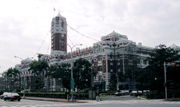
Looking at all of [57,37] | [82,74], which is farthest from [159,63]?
[57,37]

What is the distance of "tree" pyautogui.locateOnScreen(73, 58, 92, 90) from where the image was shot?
81.9 m

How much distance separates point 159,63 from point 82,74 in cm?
3282

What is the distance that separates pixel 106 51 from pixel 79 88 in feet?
123

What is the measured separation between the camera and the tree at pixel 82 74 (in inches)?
3223

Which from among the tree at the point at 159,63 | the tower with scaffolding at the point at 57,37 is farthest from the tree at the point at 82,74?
the tower with scaffolding at the point at 57,37

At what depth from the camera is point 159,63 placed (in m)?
54.5

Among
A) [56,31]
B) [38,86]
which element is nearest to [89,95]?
[38,86]

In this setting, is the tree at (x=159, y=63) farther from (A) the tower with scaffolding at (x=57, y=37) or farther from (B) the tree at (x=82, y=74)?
(A) the tower with scaffolding at (x=57, y=37)

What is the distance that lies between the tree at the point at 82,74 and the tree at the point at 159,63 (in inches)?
1194

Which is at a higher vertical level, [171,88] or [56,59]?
[56,59]

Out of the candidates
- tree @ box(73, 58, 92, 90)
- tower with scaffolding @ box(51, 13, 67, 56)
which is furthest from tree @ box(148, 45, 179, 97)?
tower with scaffolding @ box(51, 13, 67, 56)

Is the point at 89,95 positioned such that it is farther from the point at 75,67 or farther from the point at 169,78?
the point at 75,67

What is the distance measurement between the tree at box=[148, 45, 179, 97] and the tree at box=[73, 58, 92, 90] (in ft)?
99.5

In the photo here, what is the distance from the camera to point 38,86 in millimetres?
104188
